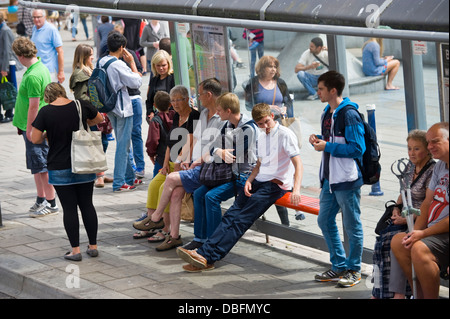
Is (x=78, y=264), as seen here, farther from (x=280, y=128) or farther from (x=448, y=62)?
(x=448, y=62)

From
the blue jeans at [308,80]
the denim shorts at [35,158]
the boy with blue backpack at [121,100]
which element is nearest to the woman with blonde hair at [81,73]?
the boy with blue backpack at [121,100]

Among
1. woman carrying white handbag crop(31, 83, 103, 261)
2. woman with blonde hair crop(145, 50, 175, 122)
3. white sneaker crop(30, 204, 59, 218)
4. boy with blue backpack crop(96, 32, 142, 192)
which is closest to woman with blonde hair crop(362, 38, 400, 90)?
woman carrying white handbag crop(31, 83, 103, 261)

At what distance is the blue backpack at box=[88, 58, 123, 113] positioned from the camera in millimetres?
9438

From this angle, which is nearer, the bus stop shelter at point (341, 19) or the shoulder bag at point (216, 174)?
the bus stop shelter at point (341, 19)

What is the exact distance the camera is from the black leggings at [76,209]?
7.50 metres

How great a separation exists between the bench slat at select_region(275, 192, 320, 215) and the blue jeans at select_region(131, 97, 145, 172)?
127 inches

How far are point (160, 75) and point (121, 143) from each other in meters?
0.93

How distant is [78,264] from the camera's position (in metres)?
7.45

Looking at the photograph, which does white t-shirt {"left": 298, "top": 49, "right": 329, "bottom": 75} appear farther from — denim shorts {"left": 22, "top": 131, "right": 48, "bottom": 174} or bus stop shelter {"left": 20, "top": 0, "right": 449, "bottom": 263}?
denim shorts {"left": 22, "top": 131, "right": 48, "bottom": 174}

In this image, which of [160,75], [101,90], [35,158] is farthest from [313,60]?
[35,158]

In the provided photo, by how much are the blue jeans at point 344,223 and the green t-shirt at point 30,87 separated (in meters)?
3.53

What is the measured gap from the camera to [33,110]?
28.4 feet

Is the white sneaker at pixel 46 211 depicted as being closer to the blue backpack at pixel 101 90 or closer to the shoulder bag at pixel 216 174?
the blue backpack at pixel 101 90
